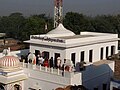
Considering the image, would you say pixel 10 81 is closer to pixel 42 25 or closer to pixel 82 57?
pixel 82 57

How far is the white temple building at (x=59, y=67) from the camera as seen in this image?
18.4 metres

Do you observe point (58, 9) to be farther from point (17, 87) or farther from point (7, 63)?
point (7, 63)

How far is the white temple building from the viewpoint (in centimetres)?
1836

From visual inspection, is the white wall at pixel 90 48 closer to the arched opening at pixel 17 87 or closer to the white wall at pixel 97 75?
the white wall at pixel 97 75

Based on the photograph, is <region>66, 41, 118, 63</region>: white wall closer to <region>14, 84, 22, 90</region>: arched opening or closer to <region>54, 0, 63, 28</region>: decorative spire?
<region>14, 84, 22, 90</region>: arched opening

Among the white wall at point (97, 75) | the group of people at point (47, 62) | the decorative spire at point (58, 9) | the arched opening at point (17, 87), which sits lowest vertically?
the arched opening at point (17, 87)

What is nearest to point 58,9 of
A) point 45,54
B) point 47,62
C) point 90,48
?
point 90,48

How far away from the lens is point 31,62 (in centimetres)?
2027

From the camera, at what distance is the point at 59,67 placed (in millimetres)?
19250

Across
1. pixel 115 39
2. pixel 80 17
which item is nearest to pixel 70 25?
pixel 80 17

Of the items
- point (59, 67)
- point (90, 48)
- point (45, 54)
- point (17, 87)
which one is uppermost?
point (90, 48)

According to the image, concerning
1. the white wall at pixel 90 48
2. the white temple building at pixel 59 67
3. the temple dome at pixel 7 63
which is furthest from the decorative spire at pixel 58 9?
the temple dome at pixel 7 63

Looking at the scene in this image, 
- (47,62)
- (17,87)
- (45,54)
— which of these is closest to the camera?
(47,62)

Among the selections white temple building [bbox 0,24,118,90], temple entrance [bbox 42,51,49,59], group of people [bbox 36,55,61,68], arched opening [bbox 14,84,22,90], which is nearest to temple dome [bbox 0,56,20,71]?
white temple building [bbox 0,24,118,90]
